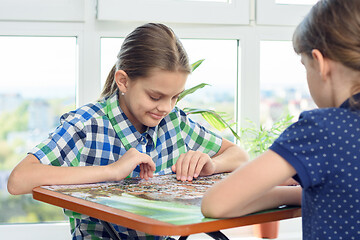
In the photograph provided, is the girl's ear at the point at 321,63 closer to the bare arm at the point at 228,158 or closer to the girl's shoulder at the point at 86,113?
the bare arm at the point at 228,158

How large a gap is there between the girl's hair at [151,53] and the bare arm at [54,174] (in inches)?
13.1

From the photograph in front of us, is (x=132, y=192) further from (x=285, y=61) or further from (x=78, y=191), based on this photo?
(x=285, y=61)

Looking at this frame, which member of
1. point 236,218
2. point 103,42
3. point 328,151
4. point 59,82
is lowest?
point 236,218

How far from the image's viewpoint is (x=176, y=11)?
8.36 ft

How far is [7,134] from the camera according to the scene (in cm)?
255

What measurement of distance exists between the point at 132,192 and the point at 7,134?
5.31 ft

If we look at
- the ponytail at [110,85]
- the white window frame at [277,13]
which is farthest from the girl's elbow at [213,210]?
the white window frame at [277,13]

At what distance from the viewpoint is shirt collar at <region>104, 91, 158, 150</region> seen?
1.57 m

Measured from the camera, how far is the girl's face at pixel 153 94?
1.50m

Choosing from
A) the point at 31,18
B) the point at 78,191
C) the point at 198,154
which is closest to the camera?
the point at 78,191

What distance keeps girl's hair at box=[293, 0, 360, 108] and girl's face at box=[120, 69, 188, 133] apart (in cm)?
61

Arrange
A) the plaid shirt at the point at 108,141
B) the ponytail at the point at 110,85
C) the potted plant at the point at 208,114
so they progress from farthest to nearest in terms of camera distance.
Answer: the potted plant at the point at 208,114, the ponytail at the point at 110,85, the plaid shirt at the point at 108,141

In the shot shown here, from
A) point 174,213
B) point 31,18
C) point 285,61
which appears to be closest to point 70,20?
point 31,18

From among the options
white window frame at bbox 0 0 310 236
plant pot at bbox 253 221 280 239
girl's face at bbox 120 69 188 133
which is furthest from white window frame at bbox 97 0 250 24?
plant pot at bbox 253 221 280 239
